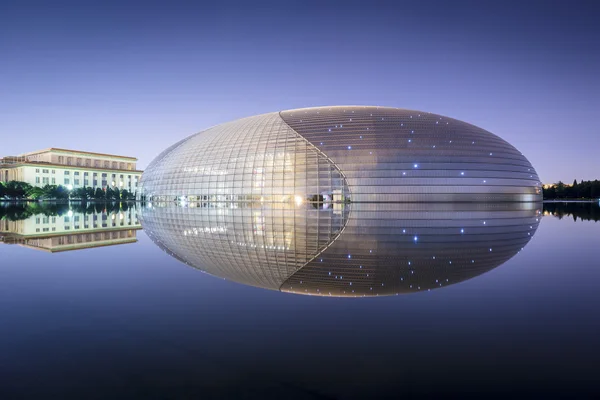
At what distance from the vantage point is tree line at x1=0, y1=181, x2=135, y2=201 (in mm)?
97250

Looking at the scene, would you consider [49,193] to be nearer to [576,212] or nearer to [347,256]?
[347,256]

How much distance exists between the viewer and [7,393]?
385 centimetres

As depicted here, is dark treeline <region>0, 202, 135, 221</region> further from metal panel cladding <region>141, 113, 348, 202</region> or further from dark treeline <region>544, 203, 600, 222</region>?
dark treeline <region>544, 203, 600, 222</region>

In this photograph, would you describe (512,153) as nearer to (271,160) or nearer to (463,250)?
(271,160)

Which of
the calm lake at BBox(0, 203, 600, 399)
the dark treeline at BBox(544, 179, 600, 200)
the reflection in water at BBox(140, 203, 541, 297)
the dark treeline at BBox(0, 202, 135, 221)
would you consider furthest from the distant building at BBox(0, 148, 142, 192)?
the dark treeline at BBox(544, 179, 600, 200)

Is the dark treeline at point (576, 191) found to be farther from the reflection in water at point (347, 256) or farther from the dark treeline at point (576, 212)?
the reflection in water at point (347, 256)

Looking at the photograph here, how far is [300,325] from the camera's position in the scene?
6.00 m

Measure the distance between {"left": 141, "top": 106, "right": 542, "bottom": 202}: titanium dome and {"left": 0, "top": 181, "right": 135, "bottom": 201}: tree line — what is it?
2409 inches

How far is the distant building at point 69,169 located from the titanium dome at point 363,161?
81.2 metres

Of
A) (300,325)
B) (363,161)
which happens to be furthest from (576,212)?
(300,325)

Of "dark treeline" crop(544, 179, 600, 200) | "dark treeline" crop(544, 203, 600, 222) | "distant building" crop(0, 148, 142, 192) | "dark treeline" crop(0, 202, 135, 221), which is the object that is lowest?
"dark treeline" crop(544, 203, 600, 222)

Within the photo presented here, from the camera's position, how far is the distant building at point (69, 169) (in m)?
115

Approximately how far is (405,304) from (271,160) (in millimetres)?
48531

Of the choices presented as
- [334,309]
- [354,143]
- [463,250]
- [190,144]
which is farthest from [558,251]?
[190,144]
